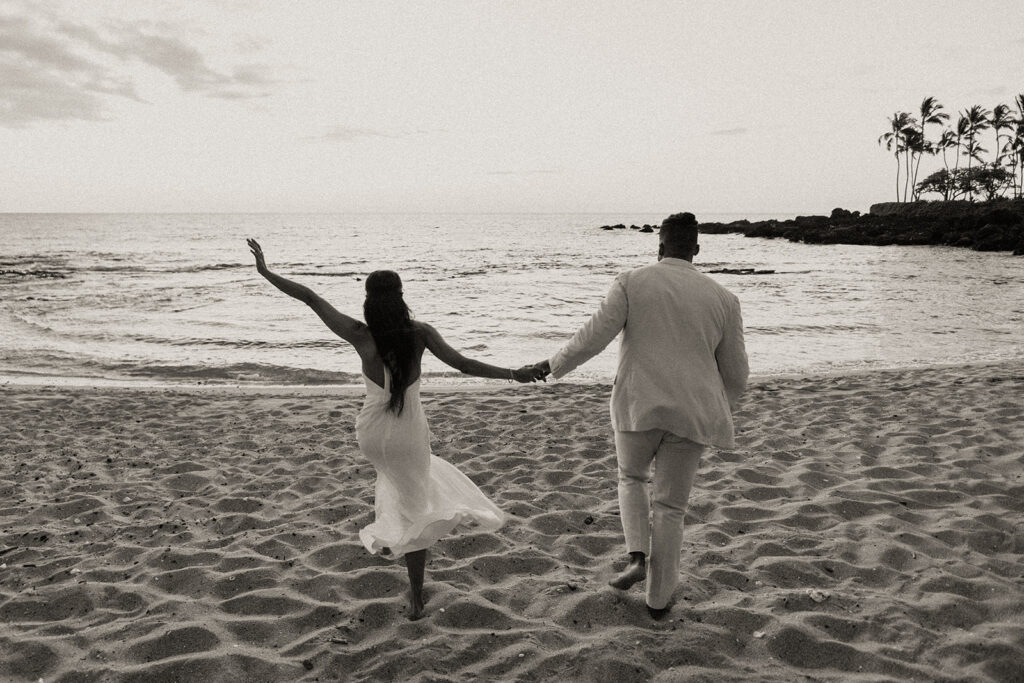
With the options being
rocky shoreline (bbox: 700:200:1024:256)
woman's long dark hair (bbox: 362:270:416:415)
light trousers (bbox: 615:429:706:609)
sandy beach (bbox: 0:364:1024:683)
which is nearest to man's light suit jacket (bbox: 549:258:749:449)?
Answer: light trousers (bbox: 615:429:706:609)

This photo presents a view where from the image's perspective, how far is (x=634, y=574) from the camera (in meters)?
3.62

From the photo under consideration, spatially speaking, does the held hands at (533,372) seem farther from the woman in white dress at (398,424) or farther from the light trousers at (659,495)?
the light trousers at (659,495)

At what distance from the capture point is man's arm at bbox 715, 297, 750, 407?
331 centimetres

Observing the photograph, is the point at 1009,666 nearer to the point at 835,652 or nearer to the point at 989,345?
the point at 835,652

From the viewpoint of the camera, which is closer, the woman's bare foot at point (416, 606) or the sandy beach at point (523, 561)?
the sandy beach at point (523, 561)

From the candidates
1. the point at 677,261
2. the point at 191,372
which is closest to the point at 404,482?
the point at 677,261

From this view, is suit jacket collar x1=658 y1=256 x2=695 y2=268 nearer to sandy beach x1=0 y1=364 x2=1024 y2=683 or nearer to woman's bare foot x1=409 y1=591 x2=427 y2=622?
sandy beach x1=0 y1=364 x2=1024 y2=683

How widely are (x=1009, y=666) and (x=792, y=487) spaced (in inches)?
90.1

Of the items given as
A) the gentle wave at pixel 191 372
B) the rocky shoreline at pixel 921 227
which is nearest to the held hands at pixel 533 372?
the gentle wave at pixel 191 372

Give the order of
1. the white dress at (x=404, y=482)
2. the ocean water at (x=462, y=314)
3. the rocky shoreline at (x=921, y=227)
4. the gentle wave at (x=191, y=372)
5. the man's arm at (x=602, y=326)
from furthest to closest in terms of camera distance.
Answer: the rocky shoreline at (x=921, y=227)
the ocean water at (x=462, y=314)
the gentle wave at (x=191, y=372)
the white dress at (x=404, y=482)
the man's arm at (x=602, y=326)

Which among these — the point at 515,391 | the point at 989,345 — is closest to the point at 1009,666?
the point at 515,391

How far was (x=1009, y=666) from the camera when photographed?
3020 mm

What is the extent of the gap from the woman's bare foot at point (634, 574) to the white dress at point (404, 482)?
2.50 feet

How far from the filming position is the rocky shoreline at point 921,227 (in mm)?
39719
